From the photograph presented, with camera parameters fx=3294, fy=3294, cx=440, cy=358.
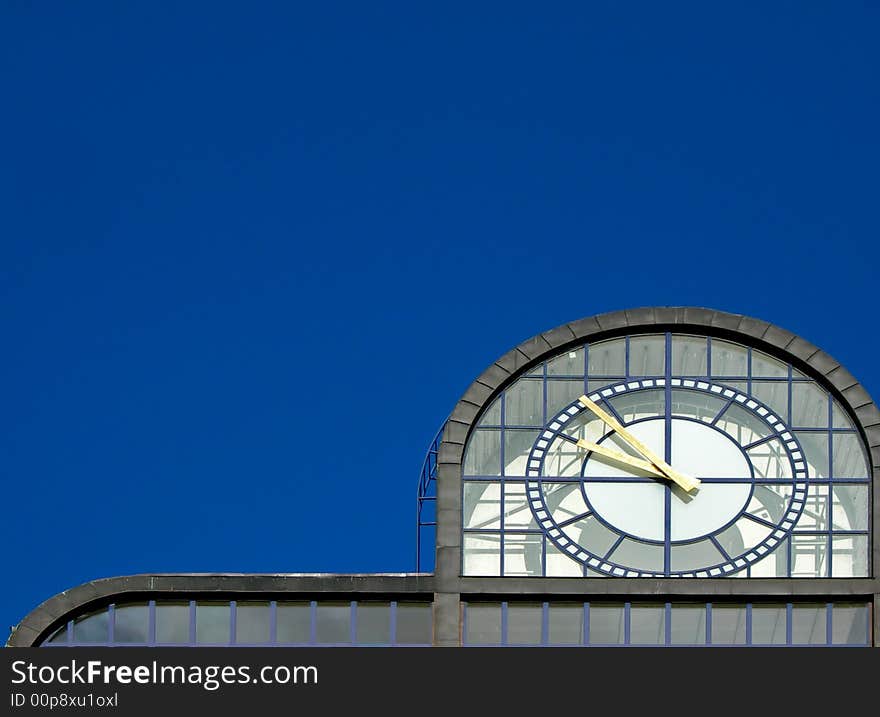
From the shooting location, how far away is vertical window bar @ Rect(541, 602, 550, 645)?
6550 centimetres

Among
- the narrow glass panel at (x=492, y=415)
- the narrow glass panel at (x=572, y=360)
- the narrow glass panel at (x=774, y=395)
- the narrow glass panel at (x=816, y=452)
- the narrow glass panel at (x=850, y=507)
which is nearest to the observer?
the narrow glass panel at (x=850, y=507)

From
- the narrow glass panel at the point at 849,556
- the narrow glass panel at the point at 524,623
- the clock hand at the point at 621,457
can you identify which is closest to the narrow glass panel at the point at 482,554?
the narrow glass panel at the point at 524,623

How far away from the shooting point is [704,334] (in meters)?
67.2

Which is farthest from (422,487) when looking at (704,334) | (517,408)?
(704,334)

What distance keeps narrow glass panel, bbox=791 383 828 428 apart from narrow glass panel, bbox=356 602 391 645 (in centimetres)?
912

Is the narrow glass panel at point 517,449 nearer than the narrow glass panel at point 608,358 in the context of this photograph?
Yes

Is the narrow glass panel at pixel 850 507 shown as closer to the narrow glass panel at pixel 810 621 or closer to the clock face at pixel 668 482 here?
the clock face at pixel 668 482

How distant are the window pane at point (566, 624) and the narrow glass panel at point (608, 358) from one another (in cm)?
487

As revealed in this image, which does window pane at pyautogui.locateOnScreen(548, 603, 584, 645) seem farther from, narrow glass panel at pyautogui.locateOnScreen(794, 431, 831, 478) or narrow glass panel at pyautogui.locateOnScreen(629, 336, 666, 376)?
narrow glass panel at pyautogui.locateOnScreen(794, 431, 831, 478)

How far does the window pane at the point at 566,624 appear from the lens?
65500 millimetres

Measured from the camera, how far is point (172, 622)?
216 feet

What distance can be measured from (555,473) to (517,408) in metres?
1.55

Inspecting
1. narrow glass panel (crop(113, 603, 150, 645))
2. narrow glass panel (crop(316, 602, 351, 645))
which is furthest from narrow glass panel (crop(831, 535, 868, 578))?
narrow glass panel (crop(113, 603, 150, 645))
